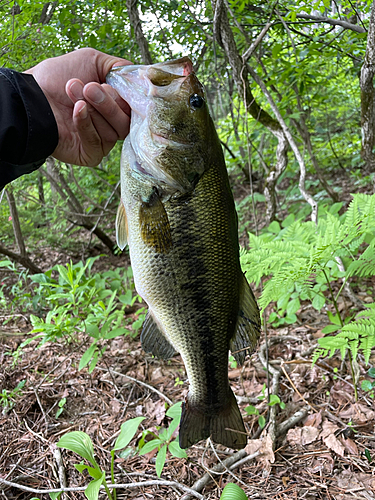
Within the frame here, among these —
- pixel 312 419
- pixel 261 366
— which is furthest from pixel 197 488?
pixel 261 366

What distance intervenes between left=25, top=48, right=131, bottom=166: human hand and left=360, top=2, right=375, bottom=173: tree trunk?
2.30 meters

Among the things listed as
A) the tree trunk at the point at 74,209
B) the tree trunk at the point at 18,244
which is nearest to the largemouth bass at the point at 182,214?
the tree trunk at the point at 18,244

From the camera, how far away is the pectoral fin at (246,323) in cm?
168

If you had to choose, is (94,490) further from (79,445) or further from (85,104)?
(85,104)

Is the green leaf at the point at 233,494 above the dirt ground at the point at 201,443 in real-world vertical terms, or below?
above

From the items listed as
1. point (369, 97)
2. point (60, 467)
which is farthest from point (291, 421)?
point (369, 97)

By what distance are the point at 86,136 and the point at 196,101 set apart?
62 centimetres

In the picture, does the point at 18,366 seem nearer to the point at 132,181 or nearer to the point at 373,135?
the point at 132,181

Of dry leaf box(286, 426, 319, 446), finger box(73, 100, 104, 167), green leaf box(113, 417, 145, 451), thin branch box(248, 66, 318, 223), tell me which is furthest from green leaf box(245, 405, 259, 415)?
finger box(73, 100, 104, 167)

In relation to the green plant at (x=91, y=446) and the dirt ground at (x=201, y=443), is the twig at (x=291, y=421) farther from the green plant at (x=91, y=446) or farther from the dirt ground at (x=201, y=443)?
the green plant at (x=91, y=446)

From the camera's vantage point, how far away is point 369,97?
3.36 m

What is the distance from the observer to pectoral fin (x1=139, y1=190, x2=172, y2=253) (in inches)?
61.5

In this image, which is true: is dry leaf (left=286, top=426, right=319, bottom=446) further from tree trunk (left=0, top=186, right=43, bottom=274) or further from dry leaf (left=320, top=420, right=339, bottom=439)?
tree trunk (left=0, top=186, right=43, bottom=274)

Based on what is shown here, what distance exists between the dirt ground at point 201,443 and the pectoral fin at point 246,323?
1.23 metres
